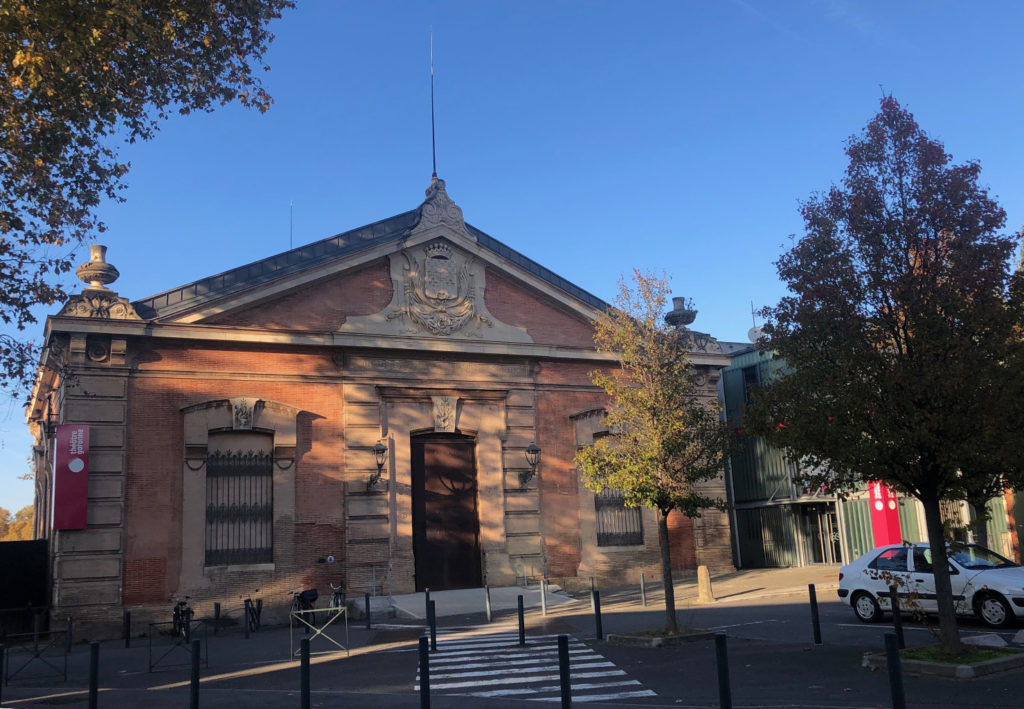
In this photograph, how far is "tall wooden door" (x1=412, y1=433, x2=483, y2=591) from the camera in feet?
78.9

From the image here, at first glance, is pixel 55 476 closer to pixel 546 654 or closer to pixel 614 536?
pixel 546 654

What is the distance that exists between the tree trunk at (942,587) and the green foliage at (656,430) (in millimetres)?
5489

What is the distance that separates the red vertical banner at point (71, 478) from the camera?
20.1 m

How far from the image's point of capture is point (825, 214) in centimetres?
1273

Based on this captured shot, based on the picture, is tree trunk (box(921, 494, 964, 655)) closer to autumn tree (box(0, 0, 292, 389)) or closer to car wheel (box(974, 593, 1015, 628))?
car wheel (box(974, 593, 1015, 628))

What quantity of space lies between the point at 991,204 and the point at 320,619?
16635 mm

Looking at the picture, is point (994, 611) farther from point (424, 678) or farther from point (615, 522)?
point (615, 522)

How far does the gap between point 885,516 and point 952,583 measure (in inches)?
453

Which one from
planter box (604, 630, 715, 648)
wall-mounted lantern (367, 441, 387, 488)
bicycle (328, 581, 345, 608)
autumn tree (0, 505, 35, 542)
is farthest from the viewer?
autumn tree (0, 505, 35, 542)

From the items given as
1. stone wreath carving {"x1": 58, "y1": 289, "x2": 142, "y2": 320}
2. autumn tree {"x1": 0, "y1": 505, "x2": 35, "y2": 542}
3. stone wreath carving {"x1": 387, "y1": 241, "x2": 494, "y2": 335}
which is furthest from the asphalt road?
autumn tree {"x1": 0, "y1": 505, "x2": 35, "y2": 542}

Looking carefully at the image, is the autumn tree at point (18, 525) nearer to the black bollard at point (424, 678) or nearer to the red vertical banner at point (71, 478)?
the red vertical banner at point (71, 478)


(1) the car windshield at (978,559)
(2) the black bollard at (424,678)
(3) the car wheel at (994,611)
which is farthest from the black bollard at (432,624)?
(3) the car wheel at (994,611)

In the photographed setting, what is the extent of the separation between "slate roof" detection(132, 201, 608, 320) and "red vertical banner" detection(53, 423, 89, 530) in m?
3.42

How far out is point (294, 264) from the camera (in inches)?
959
